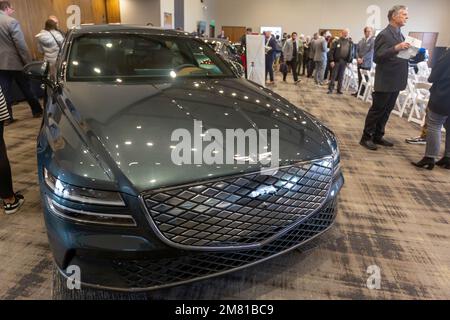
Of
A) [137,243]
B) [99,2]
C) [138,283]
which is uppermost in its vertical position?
[99,2]

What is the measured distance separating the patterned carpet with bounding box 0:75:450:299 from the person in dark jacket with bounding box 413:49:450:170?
15 centimetres

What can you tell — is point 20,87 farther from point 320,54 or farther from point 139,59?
point 320,54

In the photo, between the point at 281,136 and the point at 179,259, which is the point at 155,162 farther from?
the point at 281,136

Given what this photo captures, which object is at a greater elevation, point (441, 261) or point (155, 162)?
point (155, 162)

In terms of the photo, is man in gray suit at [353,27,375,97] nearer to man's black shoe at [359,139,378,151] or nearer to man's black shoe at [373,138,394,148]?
man's black shoe at [373,138,394,148]

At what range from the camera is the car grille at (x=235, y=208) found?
3.53ft

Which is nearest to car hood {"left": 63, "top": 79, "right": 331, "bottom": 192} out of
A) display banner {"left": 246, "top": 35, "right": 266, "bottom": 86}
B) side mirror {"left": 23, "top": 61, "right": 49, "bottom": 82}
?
side mirror {"left": 23, "top": 61, "right": 49, "bottom": 82}

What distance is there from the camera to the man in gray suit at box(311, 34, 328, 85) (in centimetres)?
870

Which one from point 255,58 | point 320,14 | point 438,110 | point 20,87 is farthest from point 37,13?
point 320,14

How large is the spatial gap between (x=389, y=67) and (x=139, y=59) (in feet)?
8.25

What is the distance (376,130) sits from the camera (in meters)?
3.66
